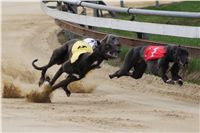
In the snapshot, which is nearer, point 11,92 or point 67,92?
point 67,92

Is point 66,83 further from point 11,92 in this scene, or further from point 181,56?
point 181,56

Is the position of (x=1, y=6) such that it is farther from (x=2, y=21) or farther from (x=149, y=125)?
(x=149, y=125)

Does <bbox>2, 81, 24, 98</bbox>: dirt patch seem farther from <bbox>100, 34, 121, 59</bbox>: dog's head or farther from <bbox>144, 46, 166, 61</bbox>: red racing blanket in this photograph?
<bbox>144, 46, 166, 61</bbox>: red racing blanket

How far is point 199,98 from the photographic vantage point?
27.7 feet

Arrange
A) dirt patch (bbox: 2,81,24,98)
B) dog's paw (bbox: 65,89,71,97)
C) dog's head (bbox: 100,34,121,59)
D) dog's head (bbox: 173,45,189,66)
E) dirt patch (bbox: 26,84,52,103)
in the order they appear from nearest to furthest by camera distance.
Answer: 1. dog's head (bbox: 173,45,189,66)
2. dog's head (bbox: 100,34,121,59)
3. dirt patch (bbox: 26,84,52,103)
4. dog's paw (bbox: 65,89,71,97)
5. dirt patch (bbox: 2,81,24,98)

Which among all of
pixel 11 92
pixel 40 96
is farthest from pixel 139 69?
pixel 11 92

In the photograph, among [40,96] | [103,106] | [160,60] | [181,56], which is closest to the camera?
[181,56]

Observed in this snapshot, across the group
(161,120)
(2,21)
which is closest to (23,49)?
(2,21)

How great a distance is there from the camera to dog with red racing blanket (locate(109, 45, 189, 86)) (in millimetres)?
7723

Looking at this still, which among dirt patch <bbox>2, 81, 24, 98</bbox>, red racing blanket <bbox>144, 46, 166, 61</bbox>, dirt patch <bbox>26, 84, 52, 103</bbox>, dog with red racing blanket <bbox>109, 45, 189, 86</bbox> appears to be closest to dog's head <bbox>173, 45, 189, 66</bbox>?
dog with red racing blanket <bbox>109, 45, 189, 86</bbox>

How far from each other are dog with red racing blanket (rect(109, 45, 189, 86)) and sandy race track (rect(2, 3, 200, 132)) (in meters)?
0.35

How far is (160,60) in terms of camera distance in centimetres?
795

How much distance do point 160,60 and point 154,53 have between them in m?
0.15

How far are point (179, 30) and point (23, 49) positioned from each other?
4.58 meters
